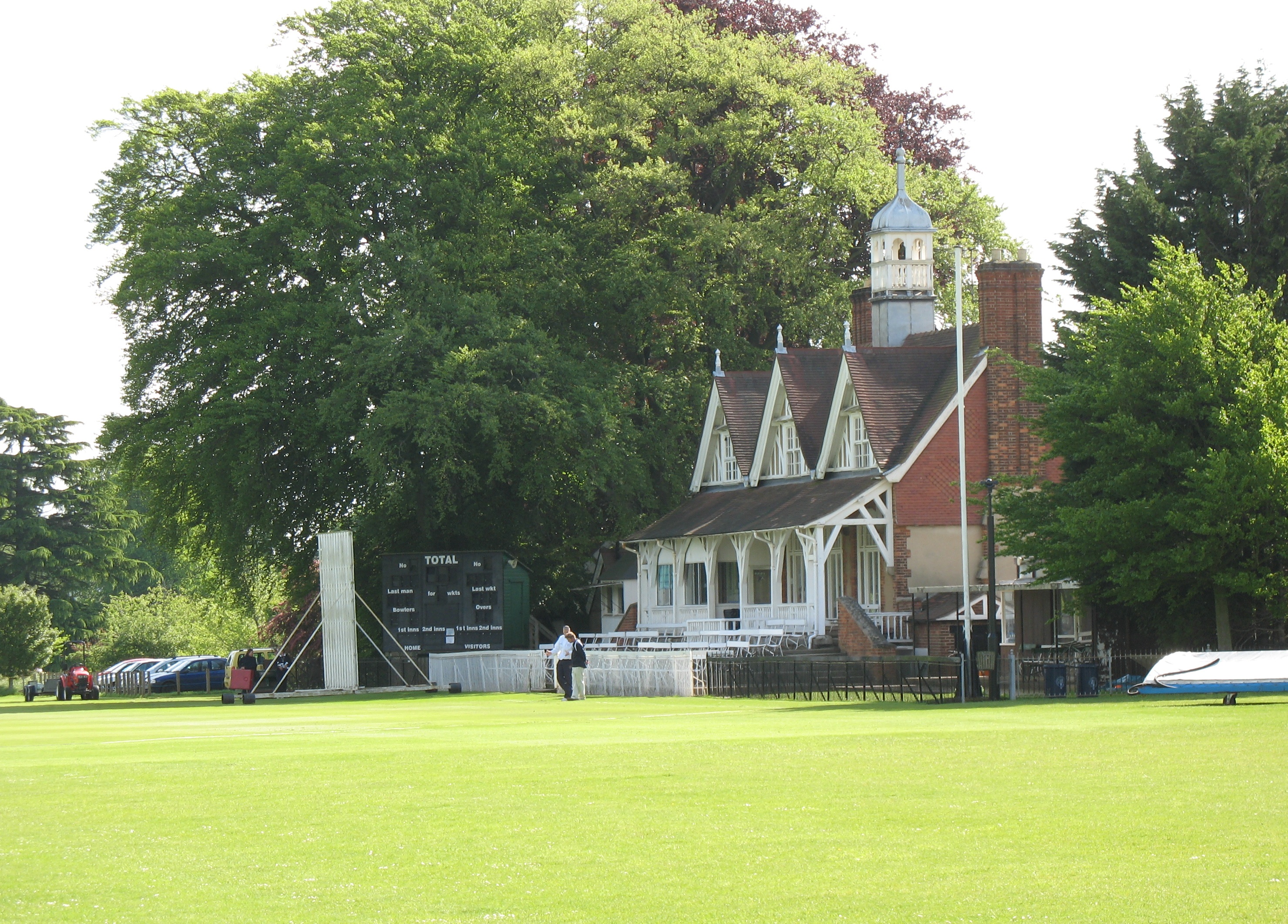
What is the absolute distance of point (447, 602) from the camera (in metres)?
44.6

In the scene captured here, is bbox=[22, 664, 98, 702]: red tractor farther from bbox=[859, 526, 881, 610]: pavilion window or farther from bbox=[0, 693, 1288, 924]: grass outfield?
bbox=[0, 693, 1288, 924]: grass outfield

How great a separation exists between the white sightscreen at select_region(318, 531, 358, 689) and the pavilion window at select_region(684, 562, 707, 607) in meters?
12.5

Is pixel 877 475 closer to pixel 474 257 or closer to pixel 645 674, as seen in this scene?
pixel 645 674

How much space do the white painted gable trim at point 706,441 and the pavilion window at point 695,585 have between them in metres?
3.47

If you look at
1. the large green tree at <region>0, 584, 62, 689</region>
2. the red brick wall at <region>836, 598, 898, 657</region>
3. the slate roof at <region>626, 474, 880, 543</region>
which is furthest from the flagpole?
the large green tree at <region>0, 584, 62, 689</region>

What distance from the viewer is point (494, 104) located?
54.2m

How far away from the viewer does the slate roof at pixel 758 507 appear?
45.1m

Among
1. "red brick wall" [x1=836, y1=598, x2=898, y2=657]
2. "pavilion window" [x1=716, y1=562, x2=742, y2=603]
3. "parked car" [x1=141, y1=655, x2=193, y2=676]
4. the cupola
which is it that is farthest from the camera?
"parked car" [x1=141, y1=655, x2=193, y2=676]

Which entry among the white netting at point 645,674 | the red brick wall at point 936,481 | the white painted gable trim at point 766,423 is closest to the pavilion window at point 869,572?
the red brick wall at point 936,481

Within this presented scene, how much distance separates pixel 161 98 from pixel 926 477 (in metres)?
25.2

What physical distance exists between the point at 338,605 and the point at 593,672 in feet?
27.0

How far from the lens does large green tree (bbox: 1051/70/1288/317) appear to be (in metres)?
42.0

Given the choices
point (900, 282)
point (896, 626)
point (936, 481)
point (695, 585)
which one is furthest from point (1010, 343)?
point (695, 585)

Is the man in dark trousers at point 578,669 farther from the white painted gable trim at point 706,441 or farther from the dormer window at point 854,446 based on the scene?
the white painted gable trim at point 706,441
